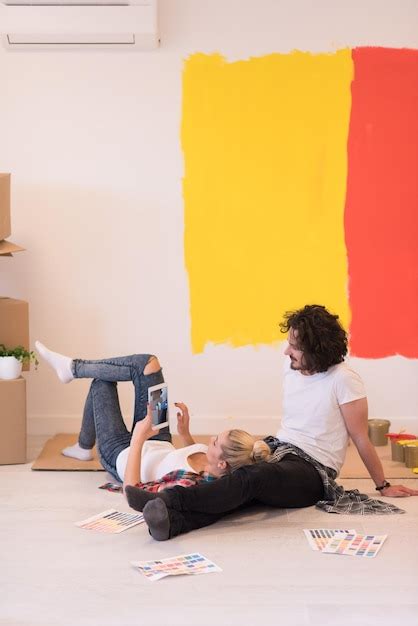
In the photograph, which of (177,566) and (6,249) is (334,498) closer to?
(177,566)

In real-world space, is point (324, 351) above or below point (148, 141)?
below

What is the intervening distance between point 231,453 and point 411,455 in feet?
3.78

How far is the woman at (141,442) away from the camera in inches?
122

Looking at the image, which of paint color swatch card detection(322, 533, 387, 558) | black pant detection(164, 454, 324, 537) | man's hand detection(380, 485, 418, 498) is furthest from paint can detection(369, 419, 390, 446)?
paint color swatch card detection(322, 533, 387, 558)

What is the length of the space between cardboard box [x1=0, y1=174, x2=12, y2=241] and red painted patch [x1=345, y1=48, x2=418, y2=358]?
5.47 ft

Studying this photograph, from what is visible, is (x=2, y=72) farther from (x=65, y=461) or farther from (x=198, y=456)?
(x=198, y=456)

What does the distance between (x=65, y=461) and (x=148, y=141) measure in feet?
5.39

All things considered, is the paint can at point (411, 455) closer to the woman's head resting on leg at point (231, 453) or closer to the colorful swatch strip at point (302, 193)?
the colorful swatch strip at point (302, 193)

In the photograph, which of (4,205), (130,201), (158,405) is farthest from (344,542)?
(130,201)

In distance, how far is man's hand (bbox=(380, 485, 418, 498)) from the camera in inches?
134

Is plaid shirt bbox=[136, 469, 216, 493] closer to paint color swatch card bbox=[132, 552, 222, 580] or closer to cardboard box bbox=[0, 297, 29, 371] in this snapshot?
paint color swatch card bbox=[132, 552, 222, 580]

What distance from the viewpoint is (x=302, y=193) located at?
15.1ft

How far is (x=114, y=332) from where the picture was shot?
4672 millimetres

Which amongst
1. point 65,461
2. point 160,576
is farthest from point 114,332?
point 160,576
